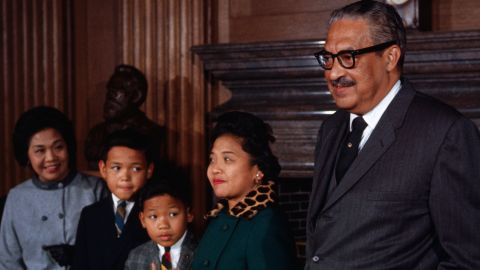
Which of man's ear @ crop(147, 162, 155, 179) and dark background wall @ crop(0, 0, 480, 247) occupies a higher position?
dark background wall @ crop(0, 0, 480, 247)

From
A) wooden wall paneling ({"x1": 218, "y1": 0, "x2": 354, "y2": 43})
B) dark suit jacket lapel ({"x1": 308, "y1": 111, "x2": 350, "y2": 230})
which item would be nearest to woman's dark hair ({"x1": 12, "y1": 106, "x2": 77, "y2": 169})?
wooden wall paneling ({"x1": 218, "y1": 0, "x2": 354, "y2": 43})

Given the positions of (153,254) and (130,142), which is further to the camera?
(130,142)

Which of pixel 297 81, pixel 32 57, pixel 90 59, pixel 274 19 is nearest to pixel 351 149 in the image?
pixel 297 81

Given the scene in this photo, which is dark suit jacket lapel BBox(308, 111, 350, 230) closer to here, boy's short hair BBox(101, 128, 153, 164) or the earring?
the earring

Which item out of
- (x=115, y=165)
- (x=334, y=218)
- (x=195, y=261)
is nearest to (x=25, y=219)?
(x=115, y=165)

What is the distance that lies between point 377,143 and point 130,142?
153 cm

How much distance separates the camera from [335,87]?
7.01 feet

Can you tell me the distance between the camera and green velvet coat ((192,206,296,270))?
2590mm

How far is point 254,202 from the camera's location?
2.69m

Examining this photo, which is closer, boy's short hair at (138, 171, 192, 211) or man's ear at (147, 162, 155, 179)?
boy's short hair at (138, 171, 192, 211)

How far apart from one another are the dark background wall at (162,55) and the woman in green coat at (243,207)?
1.12m

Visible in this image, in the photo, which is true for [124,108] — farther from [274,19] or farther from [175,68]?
[274,19]

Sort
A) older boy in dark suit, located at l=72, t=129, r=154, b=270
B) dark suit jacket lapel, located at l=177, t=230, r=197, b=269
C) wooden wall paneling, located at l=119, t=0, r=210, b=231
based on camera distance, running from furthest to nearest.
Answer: wooden wall paneling, located at l=119, t=0, r=210, b=231
older boy in dark suit, located at l=72, t=129, r=154, b=270
dark suit jacket lapel, located at l=177, t=230, r=197, b=269

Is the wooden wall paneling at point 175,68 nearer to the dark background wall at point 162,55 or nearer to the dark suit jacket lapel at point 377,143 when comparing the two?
the dark background wall at point 162,55
